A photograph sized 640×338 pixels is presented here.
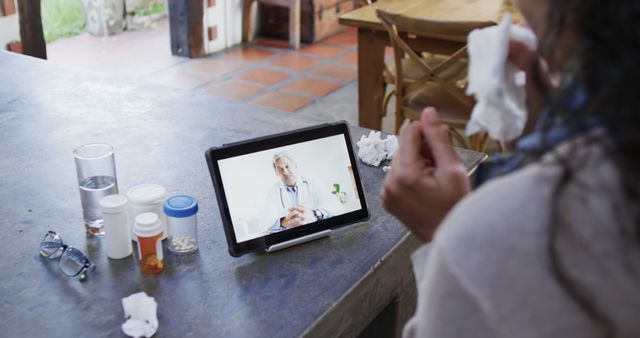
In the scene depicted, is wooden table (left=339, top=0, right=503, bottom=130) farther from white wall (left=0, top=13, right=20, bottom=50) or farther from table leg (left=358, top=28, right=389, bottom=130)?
white wall (left=0, top=13, right=20, bottom=50)

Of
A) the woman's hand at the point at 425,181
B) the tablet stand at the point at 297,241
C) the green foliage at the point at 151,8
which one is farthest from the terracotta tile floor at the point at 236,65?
the woman's hand at the point at 425,181

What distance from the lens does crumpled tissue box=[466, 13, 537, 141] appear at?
76 centimetres

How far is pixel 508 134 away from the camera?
80 centimetres

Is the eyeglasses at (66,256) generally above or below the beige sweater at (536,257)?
below

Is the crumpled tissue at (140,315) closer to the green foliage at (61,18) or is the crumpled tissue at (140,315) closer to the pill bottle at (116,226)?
the pill bottle at (116,226)

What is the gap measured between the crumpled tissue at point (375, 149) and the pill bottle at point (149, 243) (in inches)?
20.5

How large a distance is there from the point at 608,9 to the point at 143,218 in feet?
2.74

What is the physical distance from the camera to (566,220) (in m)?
0.56

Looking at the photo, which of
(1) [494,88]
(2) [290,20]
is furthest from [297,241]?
(2) [290,20]

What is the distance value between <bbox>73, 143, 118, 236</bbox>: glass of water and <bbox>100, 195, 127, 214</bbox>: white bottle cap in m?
0.09

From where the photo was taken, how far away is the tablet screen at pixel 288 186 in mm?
1210

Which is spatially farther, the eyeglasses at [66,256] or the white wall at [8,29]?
the white wall at [8,29]

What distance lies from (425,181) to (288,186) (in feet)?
1.53

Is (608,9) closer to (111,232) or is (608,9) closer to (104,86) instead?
(111,232)
